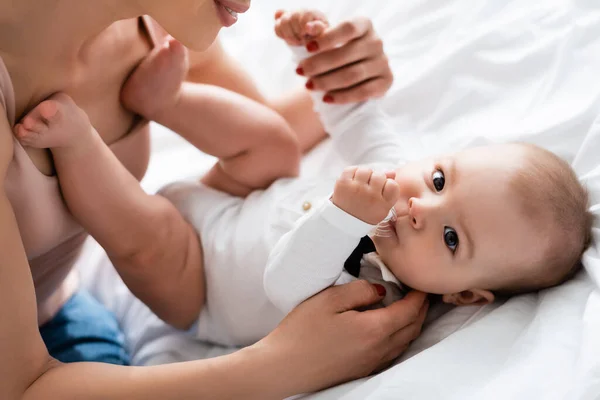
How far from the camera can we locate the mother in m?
0.79

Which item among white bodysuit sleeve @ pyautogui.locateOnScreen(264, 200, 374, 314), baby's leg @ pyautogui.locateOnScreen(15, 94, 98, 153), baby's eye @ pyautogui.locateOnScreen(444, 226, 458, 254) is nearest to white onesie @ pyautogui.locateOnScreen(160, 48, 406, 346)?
white bodysuit sleeve @ pyautogui.locateOnScreen(264, 200, 374, 314)

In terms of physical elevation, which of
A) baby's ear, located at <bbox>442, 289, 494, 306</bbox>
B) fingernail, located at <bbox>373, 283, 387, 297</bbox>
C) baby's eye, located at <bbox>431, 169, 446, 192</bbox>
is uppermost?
baby's eye, located at <bbox>431, 169, 446, 192</bbox>

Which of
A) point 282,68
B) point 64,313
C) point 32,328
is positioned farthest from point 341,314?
point 282,68

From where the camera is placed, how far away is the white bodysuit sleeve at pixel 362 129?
4.08 feet

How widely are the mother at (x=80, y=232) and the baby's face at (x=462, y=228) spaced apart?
65mm

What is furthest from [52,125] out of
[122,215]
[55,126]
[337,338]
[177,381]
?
[337,338]

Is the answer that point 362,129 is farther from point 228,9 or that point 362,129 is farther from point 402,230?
point 228,9

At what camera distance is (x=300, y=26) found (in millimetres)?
1130

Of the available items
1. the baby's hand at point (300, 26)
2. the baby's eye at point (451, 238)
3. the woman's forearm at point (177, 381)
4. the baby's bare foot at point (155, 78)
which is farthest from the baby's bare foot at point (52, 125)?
the baby's eye at point (451, 238)

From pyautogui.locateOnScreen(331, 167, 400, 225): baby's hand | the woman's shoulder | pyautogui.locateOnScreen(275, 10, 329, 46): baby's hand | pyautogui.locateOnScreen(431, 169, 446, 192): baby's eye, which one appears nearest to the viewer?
the woman's shoulder

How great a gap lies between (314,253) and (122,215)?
310 mm

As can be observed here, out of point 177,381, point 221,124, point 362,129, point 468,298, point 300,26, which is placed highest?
point 300,26

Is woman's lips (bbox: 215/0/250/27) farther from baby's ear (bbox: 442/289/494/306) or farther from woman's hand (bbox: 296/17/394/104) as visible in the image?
baby's ear (bbox: 442/289/494/306)

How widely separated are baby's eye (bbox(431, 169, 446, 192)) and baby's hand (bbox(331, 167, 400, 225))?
4.6 inches
